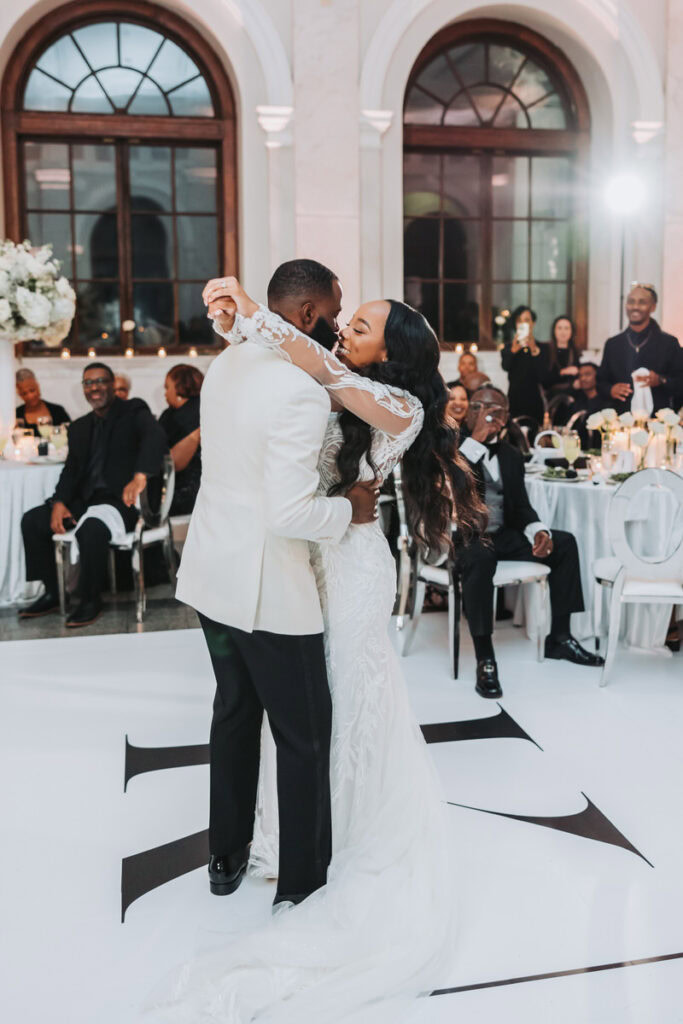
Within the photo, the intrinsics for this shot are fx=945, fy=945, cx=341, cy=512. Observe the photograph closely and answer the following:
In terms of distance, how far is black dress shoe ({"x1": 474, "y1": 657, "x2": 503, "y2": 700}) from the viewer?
155 inches

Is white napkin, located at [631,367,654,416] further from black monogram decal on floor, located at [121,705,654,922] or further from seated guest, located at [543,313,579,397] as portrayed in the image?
black monogram decal on floor, located at [121,705,654,922]

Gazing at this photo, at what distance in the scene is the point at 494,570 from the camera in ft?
13.8

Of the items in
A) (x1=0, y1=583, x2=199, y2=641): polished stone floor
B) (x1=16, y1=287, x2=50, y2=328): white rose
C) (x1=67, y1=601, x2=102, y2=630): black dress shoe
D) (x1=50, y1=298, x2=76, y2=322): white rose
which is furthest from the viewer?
(x1=50, y1=298, x2=76, y2=322): white rose

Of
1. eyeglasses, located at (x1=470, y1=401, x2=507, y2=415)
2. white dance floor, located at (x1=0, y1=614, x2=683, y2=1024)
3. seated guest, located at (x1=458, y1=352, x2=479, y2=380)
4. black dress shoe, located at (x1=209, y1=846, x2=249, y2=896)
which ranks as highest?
seated guest, located at (x1=458, y1=352, x2=479, y2=380)

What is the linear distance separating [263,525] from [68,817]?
4.66ft

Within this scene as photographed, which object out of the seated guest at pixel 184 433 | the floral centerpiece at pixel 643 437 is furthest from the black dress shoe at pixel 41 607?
the floral centerpiece at pixel 643 437

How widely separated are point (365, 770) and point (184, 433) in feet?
13.8

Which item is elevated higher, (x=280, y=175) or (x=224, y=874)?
(x=280, y=175)

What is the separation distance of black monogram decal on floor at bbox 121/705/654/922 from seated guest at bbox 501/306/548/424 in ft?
15.7

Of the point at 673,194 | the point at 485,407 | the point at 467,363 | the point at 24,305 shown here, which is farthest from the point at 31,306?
the point at 673,194

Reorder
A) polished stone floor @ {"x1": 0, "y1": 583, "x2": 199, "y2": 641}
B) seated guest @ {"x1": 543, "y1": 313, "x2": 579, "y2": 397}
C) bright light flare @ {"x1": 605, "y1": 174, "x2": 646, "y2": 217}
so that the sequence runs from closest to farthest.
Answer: polished stone floor @ {"x1": 0, "y1": 583, "x2": 199, "y2": 641} → seated guest @ {"x1": 543, "y1": 313, "x2": 579, "y2": 397} → bright light flare @ {"x1": 605, "y1": 174, "x2": 646, "y2": 217}

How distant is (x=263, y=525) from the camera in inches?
80.7

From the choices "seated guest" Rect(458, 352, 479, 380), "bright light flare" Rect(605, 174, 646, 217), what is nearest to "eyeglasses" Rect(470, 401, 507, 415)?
"seated guest" Rect(458, 352, 479, 380)

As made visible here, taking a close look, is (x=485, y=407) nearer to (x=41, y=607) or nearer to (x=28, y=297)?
(x=41, y=607)
